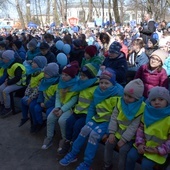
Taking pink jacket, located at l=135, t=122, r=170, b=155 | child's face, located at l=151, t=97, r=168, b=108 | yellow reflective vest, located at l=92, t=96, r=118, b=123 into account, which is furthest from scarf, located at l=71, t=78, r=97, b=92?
A: child's face, located at l=151, t=97, r=168, b=108

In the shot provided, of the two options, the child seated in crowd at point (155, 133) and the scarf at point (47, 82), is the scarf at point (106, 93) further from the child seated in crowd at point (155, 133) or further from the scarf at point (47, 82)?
the scarf at point (47, 82)

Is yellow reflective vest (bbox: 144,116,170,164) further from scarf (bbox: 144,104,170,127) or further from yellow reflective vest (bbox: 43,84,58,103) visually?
yellow reflective vest (bbox: 43,84,58,103)

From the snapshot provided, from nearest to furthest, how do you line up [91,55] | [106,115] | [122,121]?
1. [122,121]
2. [106,115]
3. [91,55]

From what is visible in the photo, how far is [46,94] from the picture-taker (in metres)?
4.37

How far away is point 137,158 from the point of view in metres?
2.89

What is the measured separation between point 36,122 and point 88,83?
4.41ft

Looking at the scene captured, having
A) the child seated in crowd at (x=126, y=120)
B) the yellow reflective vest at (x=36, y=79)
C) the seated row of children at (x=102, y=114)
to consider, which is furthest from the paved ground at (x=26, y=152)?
the yellow reflective vest at (x=36, y=79)

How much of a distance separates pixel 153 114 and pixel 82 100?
48.6 inches

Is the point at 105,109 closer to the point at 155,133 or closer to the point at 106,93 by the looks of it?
the point at 106,93

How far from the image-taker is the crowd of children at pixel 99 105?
110 inches

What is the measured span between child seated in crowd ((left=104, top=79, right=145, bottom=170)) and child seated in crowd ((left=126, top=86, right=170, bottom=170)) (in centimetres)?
13

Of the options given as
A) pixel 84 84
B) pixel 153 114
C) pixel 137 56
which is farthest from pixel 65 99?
pixel 137 56

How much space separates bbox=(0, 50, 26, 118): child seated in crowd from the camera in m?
5.38

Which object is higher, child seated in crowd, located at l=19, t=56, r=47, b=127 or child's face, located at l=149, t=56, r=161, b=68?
child's face, located at l=149, t=56, r=161, b=68
